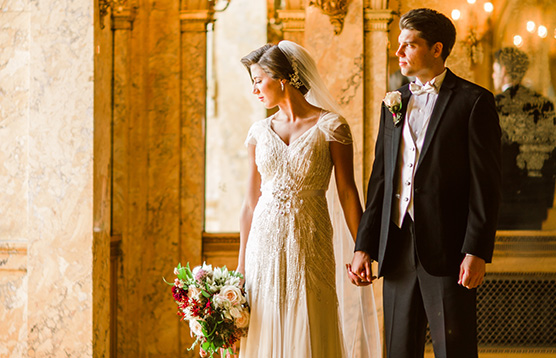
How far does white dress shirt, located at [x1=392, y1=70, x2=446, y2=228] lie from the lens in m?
2.85

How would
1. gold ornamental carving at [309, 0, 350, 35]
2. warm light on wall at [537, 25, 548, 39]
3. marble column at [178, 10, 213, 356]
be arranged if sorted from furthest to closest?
marble column at [178, 10, 213, 356] → warm light on wall at [537, 25, 548, 39] → gold ornamental carving at [309, 0, 350, 35]

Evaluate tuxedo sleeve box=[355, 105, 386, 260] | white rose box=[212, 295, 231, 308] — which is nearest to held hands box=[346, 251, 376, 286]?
tuxedo sleeve box=[355, 105, 386, 260]

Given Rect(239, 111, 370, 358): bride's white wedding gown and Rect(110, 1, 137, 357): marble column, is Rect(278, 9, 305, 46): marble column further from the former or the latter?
Rect(239, 111, 370, 358): bride's white wedding gown

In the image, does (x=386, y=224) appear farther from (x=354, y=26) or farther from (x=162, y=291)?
(x=162, y=291)

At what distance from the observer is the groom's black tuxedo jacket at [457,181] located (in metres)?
2.69

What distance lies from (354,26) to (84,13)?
2.09 metres

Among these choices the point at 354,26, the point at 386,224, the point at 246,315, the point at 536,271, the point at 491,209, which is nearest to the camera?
the point at 491,209

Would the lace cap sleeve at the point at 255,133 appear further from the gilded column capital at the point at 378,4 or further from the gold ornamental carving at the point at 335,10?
the gilded column capital at the point at 378,4

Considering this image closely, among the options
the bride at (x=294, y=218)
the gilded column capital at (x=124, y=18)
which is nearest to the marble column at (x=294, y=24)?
the gilded column capital at (x=124, y=18)

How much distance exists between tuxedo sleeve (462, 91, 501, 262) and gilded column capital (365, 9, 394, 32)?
255cm

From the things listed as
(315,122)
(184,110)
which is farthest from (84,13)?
(315,122)

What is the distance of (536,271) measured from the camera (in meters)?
5.49

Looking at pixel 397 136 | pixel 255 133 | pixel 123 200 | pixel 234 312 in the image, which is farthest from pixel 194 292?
pixel 123 200

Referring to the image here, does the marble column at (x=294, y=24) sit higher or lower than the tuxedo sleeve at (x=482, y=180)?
higher
